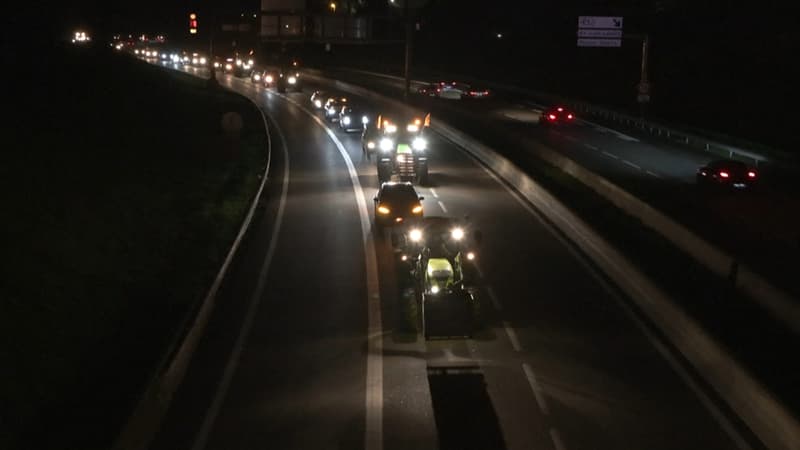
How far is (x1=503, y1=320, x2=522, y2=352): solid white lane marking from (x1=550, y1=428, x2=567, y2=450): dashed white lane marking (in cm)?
420

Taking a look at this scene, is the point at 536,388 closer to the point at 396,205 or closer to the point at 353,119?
the point at 396,205

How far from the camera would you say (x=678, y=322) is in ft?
63.8

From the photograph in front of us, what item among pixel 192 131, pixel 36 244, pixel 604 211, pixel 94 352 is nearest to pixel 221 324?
pixel 94 352

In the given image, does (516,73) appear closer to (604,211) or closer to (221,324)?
(604,211)

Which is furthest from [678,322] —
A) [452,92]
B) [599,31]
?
[452,92]

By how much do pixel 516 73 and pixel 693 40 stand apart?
26.6 metres

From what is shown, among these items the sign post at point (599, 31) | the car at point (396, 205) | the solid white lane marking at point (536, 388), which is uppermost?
the sign post at point (599, 31)

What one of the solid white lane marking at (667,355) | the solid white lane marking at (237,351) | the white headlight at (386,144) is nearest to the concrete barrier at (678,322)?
the solid white lane marking at (667,355)

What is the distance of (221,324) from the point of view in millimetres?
20719

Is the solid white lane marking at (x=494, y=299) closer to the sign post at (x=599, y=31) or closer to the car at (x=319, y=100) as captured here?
the sign post at (x=599, y=31)

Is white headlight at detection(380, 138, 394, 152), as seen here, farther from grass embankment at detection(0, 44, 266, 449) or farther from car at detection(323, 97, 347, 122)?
car at detection(323, 97, 347, 122)

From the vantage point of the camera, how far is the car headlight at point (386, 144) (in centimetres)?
4056

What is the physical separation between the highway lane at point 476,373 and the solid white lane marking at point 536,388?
0.03 metres

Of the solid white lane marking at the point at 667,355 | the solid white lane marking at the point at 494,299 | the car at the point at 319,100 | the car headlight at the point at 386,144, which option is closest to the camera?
the solid white lane marking at the point at 667,355
